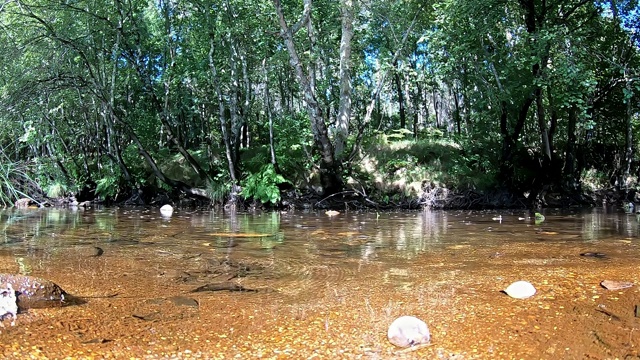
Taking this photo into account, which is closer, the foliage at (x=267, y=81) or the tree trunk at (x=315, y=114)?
the tree trunk at (x=315, y=114)

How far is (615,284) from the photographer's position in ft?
8.65

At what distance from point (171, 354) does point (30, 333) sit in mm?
691

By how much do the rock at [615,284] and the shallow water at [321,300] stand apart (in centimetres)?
7

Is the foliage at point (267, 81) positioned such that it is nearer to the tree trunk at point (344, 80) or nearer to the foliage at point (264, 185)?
the foliage at point (264, 185)

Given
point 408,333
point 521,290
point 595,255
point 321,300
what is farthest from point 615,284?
point 321,300

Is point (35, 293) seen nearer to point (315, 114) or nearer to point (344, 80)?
point (315, 114)

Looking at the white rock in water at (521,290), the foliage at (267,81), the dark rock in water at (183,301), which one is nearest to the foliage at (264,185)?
the foliage at (267,81)

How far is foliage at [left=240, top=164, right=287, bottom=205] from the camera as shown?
11789mm

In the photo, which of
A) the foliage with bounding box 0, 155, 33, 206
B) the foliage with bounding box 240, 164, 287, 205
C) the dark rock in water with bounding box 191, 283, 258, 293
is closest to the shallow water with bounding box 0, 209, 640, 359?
the dark rock in water with bounding box 191, 283, 258, 293

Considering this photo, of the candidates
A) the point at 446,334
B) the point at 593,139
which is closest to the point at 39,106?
the point at 446,334

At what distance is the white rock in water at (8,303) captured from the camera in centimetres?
207

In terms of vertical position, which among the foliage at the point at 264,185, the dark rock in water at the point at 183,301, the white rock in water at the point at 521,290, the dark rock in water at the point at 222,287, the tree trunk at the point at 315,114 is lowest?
the dark rock in water at the point at 183,301

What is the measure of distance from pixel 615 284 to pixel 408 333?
1.64 m

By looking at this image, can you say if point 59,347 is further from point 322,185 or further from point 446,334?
point 322,185
